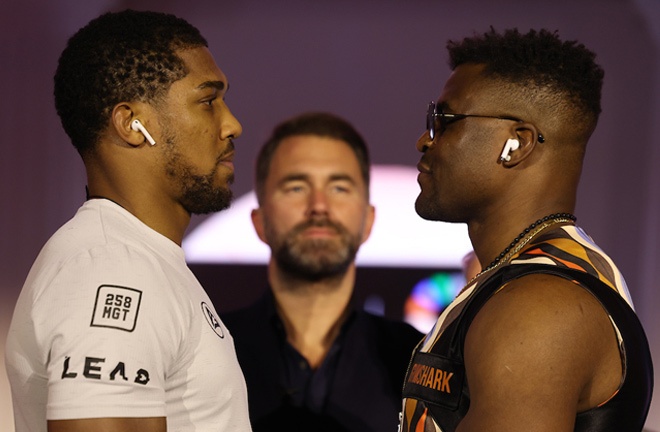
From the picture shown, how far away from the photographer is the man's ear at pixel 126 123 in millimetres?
1797

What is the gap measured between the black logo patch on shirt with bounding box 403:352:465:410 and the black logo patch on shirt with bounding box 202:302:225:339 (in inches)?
16.8

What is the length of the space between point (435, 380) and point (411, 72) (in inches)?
107

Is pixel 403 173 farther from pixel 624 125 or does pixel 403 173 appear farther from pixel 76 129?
pixel 76 129

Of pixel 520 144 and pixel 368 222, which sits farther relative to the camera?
pixel 368 222

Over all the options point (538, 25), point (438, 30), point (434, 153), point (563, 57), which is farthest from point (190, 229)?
point (563, 57)

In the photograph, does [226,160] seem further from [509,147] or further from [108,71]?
[509,147]

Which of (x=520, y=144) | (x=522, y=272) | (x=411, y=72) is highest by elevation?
(x=411, y=72)

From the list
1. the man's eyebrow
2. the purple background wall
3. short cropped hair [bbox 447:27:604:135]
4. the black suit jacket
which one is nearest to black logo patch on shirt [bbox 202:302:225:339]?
the man's eyebrow

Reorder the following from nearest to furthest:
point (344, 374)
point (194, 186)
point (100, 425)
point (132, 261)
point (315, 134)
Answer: point (100, 425), point (132, 261), point (194, 186), point (344, 374), point (315, 134)

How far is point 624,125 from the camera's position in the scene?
4.21m

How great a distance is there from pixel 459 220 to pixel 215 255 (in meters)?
2.24

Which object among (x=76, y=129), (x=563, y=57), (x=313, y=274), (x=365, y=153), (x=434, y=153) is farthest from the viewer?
(x=365, y=153)

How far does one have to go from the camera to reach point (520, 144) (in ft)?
6.41

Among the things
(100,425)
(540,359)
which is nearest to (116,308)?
(100,425)
